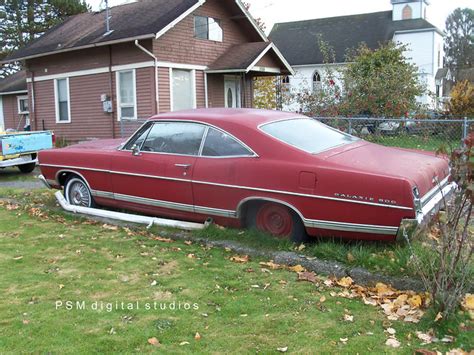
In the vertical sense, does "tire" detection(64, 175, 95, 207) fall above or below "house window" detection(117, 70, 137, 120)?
below

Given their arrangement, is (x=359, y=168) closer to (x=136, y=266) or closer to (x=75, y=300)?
(x=136, y=266)

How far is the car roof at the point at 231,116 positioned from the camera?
19.0 feet

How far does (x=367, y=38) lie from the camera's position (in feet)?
132

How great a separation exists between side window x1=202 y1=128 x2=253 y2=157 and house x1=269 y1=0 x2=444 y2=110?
31.0 metres

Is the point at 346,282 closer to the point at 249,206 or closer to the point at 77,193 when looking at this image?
the point at 249,206

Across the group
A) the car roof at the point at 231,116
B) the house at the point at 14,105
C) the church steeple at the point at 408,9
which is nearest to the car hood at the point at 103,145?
the car roof at the point at 231,116

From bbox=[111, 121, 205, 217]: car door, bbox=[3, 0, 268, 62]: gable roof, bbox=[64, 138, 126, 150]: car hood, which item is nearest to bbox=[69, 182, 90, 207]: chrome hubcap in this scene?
bbox=[64, 138, 126, 150]: car hood

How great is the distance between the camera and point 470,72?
5909 centimetres

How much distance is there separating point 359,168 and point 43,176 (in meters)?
5.03

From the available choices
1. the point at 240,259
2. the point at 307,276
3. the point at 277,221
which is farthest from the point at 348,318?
the point at 277,221

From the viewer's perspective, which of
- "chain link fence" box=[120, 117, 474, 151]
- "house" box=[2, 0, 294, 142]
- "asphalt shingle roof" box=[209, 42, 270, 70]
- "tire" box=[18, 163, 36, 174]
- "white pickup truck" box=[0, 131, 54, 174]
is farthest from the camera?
"asphalt shingle roof" box=[209, 42, 270, 70]

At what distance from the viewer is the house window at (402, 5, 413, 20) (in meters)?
39.8

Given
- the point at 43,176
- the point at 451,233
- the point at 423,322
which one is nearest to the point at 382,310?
the point at 423,322

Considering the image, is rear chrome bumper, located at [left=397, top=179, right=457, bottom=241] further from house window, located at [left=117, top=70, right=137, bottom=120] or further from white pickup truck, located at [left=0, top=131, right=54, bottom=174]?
house window, located at [left=117, top=70, right=137, bottom=120]
